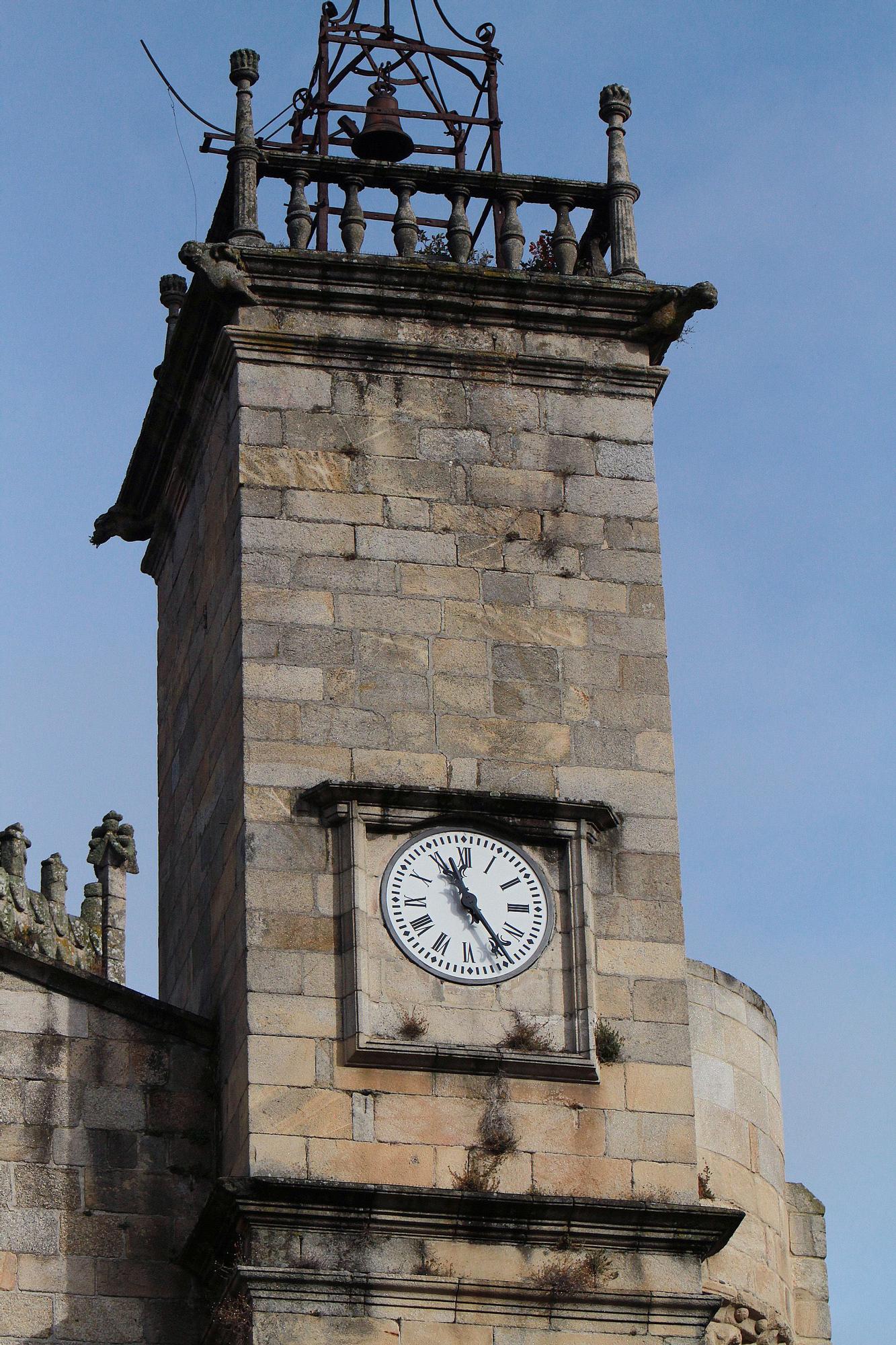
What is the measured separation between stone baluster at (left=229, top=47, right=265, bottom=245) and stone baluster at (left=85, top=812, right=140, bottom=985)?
441 inches

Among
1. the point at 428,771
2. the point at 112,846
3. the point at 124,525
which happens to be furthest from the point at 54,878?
the point at 428,771

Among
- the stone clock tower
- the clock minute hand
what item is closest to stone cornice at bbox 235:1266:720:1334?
the stone clock tower

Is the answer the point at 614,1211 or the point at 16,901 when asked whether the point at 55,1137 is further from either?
the point at 16,901

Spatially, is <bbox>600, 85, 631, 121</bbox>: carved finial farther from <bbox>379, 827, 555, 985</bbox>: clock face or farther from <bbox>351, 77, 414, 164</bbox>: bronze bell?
<bbox>379, 827, 555, 985</bbox>: clock face

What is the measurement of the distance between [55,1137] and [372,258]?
219 inches

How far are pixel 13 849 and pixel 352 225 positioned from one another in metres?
9.95

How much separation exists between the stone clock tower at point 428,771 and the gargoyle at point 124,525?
0.77 metres

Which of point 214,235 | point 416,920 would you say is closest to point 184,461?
point 214,235

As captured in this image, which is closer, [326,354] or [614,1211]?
[614,1211]

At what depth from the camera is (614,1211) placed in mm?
16969

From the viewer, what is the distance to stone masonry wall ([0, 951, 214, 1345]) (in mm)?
17438

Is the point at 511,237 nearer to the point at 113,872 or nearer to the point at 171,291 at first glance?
the point at 171,291

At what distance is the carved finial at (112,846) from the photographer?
99.8ft

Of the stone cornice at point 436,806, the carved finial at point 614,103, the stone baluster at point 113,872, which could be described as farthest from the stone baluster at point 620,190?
the stone baluster at point 113,872
